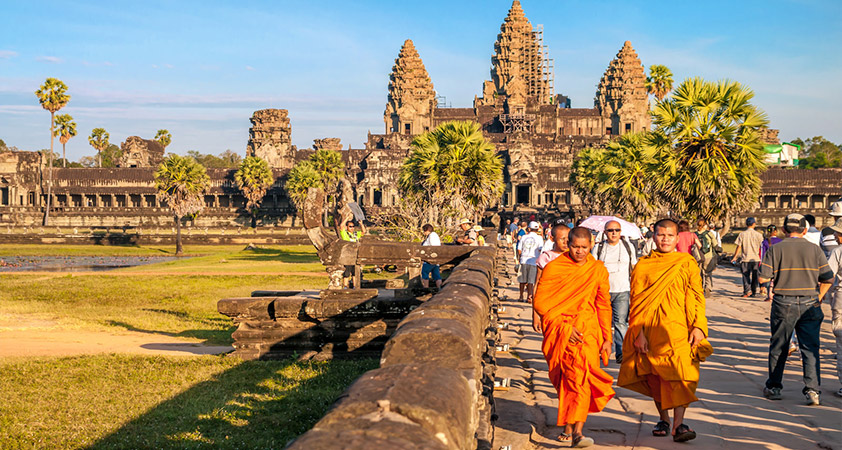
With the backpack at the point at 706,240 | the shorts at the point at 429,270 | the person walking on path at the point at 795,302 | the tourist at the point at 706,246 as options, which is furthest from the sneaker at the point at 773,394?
the backpack at the point at 706,240

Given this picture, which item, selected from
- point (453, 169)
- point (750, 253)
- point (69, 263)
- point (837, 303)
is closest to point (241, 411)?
point (837, 303)

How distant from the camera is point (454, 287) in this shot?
557 centimetres

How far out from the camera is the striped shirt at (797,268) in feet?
24.4

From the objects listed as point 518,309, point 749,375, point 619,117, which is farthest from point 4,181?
point 749,375

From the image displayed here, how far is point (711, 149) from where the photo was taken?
18859 mm

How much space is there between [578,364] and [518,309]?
887 centimetres

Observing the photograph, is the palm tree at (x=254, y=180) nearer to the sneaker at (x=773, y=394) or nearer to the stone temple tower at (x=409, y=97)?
the stone temple tower at (x=409, y=97)

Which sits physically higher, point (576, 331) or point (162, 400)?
point (576, 331)

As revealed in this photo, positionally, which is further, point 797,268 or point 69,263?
point 69,263

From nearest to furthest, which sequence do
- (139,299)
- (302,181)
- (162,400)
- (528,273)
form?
(162,400), (528,273), (139,299), (302,181)

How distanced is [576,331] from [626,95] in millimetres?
87679

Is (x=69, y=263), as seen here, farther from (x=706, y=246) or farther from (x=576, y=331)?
(x=576, y=331)

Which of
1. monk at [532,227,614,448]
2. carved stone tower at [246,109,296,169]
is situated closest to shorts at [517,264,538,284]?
monk at [532,227,614,448]

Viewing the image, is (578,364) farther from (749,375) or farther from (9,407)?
(9,407)
